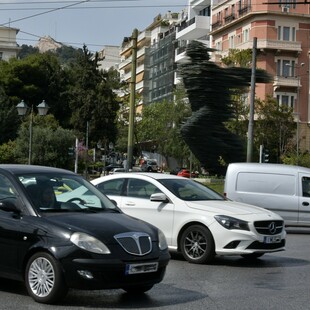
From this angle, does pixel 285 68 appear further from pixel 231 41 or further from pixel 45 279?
pixel 45 279

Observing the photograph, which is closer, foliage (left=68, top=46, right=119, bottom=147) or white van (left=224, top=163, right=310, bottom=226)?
white van (left=224, top=163, right=310, bottom=226)

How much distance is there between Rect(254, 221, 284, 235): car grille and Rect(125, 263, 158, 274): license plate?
3.95m

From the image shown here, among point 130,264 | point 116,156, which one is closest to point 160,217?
point 130,264

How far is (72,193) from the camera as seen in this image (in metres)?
9.02

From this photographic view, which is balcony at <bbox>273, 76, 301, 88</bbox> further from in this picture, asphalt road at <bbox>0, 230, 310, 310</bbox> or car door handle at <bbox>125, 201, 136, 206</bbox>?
asphalt road at <bbox>0, 230, 310, 310</bbox>

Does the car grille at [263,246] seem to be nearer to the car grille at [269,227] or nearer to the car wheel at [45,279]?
the car grille at [269,227]

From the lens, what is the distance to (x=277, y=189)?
19672 millimetres

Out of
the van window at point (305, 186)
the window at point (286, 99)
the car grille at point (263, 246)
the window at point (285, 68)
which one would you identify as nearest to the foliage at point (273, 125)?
the window at point (286, 99)

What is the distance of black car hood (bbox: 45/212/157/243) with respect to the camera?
786cm

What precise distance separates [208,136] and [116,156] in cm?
8129

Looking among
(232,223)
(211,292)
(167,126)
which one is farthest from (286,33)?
(211,292)

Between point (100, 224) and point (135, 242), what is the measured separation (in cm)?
47

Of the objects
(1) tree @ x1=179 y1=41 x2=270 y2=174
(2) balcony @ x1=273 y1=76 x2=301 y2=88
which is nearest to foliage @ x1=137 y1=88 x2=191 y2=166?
(2) balcony @ x1=273 y1=76 x2=301 y2=88

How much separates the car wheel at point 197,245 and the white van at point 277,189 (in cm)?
786
